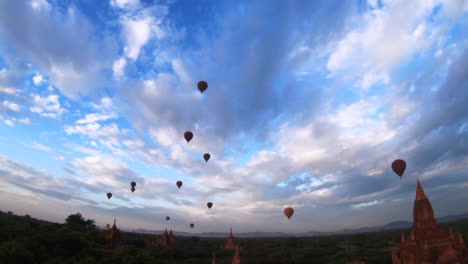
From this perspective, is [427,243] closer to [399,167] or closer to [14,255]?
[399,167]

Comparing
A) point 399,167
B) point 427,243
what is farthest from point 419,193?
point 399,167

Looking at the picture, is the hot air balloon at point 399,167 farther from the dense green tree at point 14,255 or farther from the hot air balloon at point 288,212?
the dense green tree at point 14,255

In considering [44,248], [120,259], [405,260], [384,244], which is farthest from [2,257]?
[384,244]

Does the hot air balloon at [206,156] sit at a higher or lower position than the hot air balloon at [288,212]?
higher

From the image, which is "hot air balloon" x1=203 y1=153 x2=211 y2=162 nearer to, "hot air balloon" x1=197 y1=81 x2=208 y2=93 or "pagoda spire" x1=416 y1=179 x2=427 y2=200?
"hot air balloon" x1=197 y1=81 x2=208 y2=93

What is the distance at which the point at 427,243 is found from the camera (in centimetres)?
1875

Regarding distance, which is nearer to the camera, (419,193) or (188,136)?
(419,193)

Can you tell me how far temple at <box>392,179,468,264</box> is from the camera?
18.3 meters

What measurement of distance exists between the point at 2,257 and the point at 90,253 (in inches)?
396

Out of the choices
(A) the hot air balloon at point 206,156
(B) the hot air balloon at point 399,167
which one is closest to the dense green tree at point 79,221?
(A) the hot air balloon at point 206,156

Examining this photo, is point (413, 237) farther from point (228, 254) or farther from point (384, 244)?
point (384, 244)

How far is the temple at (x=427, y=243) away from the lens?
18312 millimetres

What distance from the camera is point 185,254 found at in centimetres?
5178

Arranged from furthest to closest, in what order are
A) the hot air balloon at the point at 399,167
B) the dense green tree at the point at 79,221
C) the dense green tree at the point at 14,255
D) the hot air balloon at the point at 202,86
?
1. the dense green tree at the point at 79,221
2. the hot air balloon at the point at 202,86
3. the hot air balloon at the point at 399,167
4. the dense green tree at the point at 14,255
